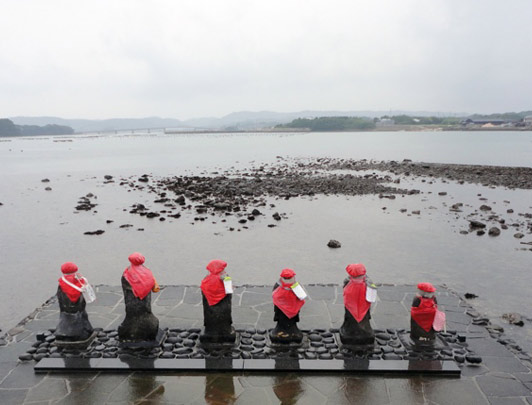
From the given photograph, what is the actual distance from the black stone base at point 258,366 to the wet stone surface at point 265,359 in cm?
8

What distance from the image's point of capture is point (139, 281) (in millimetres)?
7488

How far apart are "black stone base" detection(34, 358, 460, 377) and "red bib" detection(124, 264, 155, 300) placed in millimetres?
1189

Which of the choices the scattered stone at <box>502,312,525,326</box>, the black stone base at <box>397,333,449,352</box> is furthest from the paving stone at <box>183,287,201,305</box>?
the scattered stone at <box>502,312,525,326</box>

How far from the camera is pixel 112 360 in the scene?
23.6 ft

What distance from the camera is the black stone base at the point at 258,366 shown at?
271 inches

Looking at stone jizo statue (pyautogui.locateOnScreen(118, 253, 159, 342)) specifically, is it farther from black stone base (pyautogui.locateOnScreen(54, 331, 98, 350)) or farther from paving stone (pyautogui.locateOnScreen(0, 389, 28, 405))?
Result: paving stone (pyautogui.locateOnScreen(0, 389, 28, 405))

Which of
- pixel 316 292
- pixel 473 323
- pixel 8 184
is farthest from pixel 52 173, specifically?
pixel 473 323

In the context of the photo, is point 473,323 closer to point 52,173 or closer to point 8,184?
point 8,184

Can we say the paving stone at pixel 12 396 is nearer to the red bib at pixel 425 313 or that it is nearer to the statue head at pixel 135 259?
Result: the statue head at pixel 135 259

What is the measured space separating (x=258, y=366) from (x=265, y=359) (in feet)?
0.82

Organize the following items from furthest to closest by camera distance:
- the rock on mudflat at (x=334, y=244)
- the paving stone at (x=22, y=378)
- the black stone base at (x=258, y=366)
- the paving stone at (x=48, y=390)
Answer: the rock on mudflat at (x=334, y=244)
the black stone base at (x=258, y=366)
the paving stone at (x=22, y=378)
the paving stone at (x=48, y=390)

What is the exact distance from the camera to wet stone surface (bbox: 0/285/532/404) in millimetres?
6398

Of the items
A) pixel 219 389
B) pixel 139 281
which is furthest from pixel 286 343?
pixel 139 281

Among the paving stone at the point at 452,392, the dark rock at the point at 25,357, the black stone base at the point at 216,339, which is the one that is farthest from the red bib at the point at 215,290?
the paving stone at the point at 452,392
